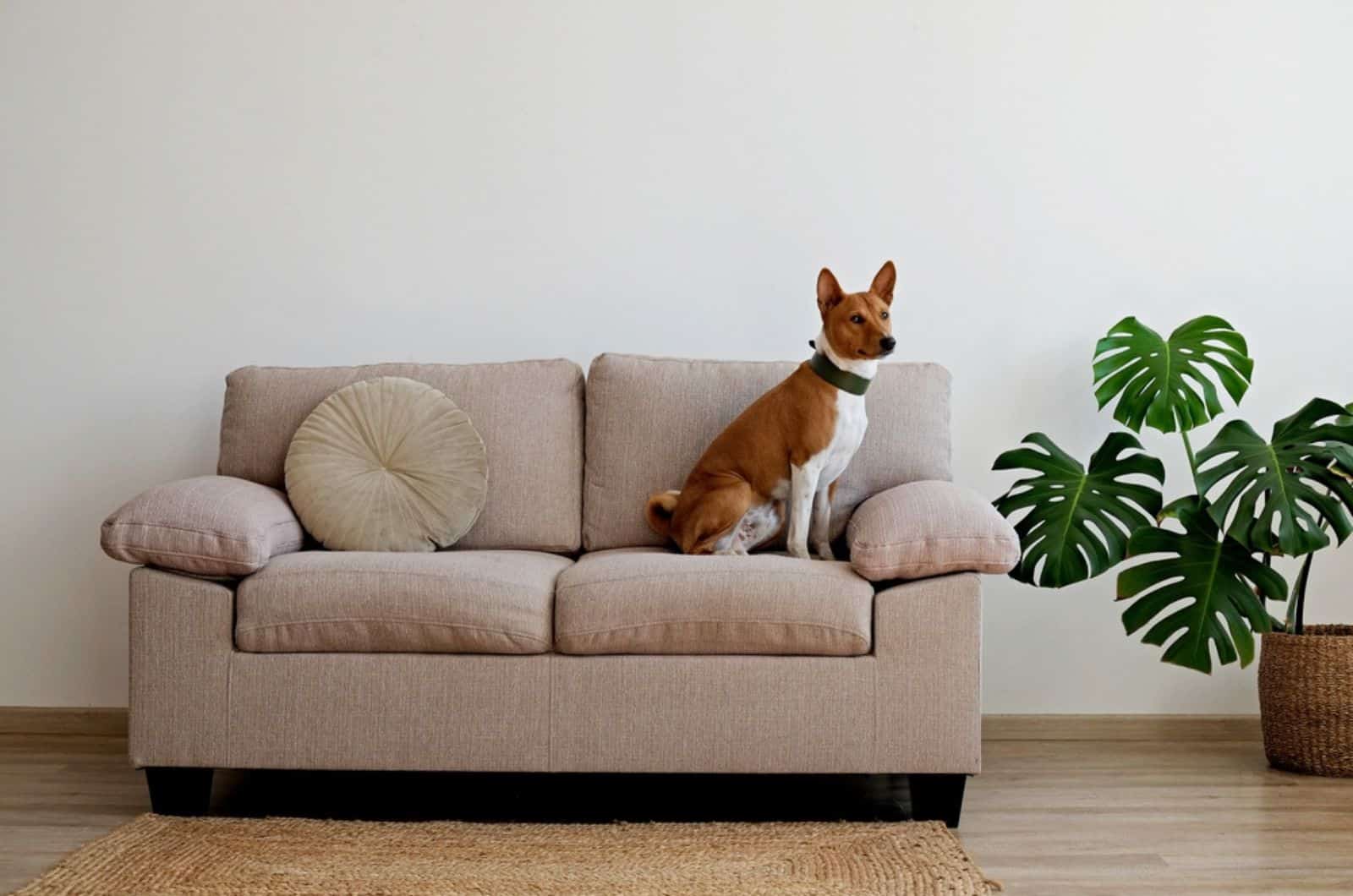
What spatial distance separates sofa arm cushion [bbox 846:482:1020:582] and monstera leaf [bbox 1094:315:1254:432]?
2.54 feet

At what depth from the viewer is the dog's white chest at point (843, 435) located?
2.73 meters

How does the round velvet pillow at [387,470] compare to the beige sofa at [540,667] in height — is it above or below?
above

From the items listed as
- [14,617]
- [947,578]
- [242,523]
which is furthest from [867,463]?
[14,617]

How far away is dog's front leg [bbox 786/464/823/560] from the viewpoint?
2746 millimetres

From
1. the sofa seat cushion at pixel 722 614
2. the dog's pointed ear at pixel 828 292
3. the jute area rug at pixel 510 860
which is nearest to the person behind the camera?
the jute area rug at pixel 510 860

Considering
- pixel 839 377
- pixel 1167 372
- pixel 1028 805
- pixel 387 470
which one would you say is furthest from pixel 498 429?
pixel 1167 372

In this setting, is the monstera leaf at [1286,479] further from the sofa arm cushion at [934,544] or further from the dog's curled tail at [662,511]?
the dog's curled tail at [662,511]

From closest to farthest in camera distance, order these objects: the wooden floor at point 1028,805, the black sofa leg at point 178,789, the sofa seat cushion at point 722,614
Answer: the wooden floor at point 1028,805 → the sofa seat cushion at point 722,614 → the black sofa leg at point 178,789

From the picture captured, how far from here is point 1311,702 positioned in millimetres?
2914

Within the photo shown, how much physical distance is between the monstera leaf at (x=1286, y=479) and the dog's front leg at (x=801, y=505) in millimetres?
890

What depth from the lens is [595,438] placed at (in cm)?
306

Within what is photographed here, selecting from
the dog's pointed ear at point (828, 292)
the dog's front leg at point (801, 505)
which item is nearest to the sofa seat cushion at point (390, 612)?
the dog's front leg at point (801, 505)

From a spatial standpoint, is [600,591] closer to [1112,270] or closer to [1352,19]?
[1112,270]

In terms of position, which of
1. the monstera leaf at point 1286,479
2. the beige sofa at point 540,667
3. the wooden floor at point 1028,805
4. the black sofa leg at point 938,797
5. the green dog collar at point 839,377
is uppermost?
the green dog collar at point 839,377
